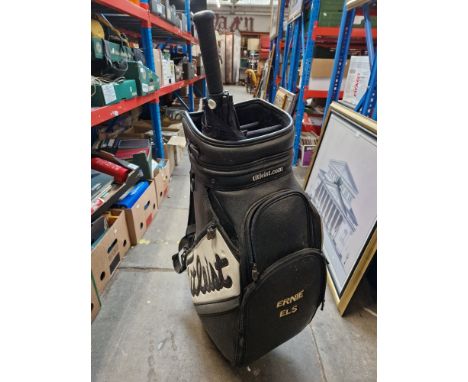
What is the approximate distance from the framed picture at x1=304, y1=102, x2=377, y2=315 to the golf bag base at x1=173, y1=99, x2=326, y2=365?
1.07ft

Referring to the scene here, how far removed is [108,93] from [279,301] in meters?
0.95

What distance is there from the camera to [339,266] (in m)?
1.03

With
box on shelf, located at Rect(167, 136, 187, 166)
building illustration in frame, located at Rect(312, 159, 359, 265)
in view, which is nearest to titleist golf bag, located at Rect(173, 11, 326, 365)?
building illustration in frame, located at Rect(312, 159, 359, 265)

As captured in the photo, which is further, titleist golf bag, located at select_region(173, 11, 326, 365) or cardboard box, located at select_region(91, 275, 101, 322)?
cardboard box, located at select_region(91, 275, 101, 322)

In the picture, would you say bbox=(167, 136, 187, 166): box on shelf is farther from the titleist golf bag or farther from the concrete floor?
the titleist golf bag

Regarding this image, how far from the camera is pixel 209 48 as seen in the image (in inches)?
21.1

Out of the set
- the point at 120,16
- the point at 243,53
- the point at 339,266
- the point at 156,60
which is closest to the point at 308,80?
the point at 156,60

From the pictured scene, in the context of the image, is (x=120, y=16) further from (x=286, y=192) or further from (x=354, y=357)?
(x=354, y=357)

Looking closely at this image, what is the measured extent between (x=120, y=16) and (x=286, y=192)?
68.0 inches

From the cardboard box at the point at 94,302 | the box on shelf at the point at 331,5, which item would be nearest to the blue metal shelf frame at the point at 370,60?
the box on shelf at the point at 331,5

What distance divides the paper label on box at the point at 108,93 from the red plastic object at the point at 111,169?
1.03 ft

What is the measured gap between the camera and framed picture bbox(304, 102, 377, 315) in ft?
3.00

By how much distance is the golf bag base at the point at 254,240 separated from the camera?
56 centimetres

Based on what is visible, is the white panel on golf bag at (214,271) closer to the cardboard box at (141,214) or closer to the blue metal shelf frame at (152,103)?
the cardboard box at (141,214)
